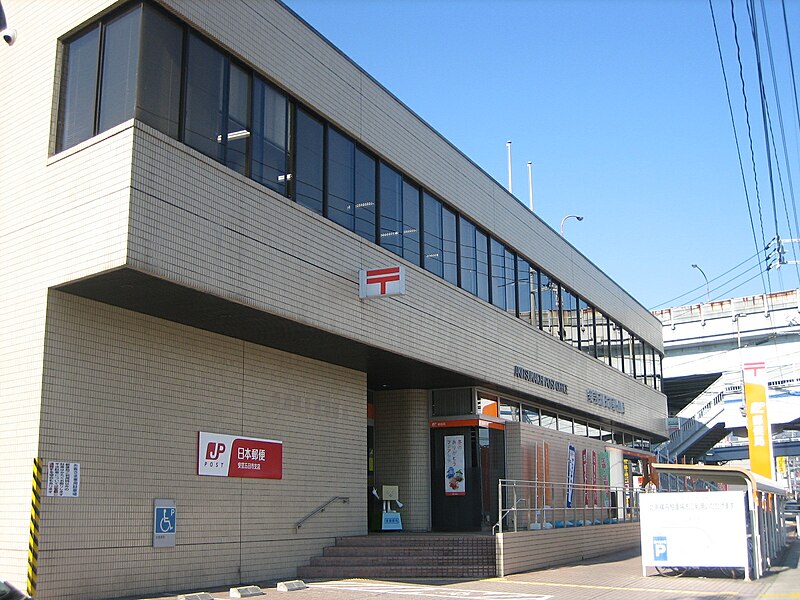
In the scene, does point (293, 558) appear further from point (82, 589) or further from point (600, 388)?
point (600, 388)

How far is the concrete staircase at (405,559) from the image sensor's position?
1580 cm

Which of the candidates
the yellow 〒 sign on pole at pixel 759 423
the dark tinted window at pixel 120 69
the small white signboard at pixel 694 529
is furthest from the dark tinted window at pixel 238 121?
the yellow 〒 sign on pole at pixel 759 423

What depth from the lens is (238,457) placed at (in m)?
14.7

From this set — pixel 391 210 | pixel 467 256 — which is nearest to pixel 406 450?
pixel 467 256

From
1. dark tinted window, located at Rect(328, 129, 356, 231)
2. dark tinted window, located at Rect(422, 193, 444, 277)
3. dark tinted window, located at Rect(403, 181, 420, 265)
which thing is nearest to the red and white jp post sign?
dark tinted window, located at Rect(328, 129, 356, 231)

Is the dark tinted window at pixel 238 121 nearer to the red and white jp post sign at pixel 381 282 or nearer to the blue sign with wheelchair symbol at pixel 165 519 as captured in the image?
the red and white jp post sign at pixel 381 282

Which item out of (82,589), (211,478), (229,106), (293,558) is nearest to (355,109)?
(229,106)

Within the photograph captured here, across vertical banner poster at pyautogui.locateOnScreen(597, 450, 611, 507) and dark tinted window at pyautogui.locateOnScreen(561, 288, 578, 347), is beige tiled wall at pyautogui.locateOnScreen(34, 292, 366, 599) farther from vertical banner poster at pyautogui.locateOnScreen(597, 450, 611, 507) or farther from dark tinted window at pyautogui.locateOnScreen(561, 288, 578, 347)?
vertical banner poster at pyautogui.locateOnScreen(597, 450, 611, 507)

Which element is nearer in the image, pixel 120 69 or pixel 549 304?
pixel 120 69

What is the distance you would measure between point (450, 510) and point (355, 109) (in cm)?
970

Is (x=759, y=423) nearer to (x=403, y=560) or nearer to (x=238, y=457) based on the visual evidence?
(x=403, y=560)

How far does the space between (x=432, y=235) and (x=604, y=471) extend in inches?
562

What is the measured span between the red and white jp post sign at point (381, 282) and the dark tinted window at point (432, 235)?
11.1 feet

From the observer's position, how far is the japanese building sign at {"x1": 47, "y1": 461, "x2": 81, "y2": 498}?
11.4 m
